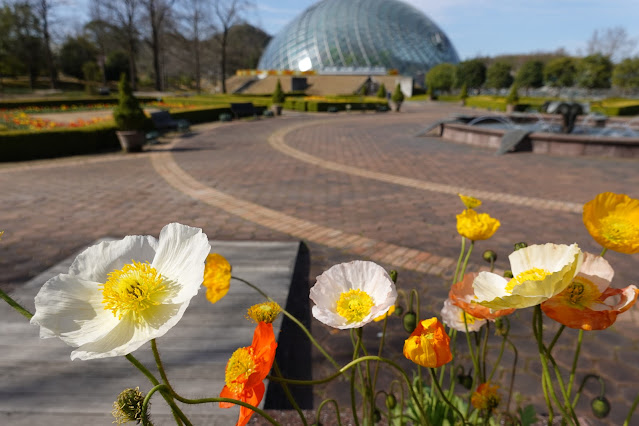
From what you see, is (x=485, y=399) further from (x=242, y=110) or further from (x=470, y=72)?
(x=470, y=72)

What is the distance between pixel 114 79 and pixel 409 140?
168ft

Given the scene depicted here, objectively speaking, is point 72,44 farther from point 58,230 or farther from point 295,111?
point 58,230

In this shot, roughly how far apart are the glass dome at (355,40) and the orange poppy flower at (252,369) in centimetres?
5448

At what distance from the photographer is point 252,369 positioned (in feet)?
2.11

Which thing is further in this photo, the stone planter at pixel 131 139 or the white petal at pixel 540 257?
the stone planter at pixel 131 139

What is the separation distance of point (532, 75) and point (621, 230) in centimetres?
5855

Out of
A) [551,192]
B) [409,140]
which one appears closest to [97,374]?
[551,192]

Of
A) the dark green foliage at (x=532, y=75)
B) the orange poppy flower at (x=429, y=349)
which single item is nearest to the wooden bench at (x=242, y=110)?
the orange poppy flower at (x=429, y=349)

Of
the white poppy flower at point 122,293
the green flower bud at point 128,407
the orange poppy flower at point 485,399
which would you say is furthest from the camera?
the orange poppy flower at point 485,399

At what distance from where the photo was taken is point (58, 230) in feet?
16.8

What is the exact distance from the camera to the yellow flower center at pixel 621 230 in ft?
2.55

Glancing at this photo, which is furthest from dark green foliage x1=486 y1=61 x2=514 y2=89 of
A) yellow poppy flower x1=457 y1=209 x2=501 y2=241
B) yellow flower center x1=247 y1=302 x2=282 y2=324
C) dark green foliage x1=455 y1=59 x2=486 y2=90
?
yellow flower center x1=247 y1=302 x2=282 y2=324

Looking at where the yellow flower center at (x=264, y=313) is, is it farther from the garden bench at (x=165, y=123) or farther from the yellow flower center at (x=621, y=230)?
the garden bench at (x=165, y=123)

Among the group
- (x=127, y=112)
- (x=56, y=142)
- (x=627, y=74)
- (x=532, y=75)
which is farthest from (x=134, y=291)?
(x=532, y=75)
